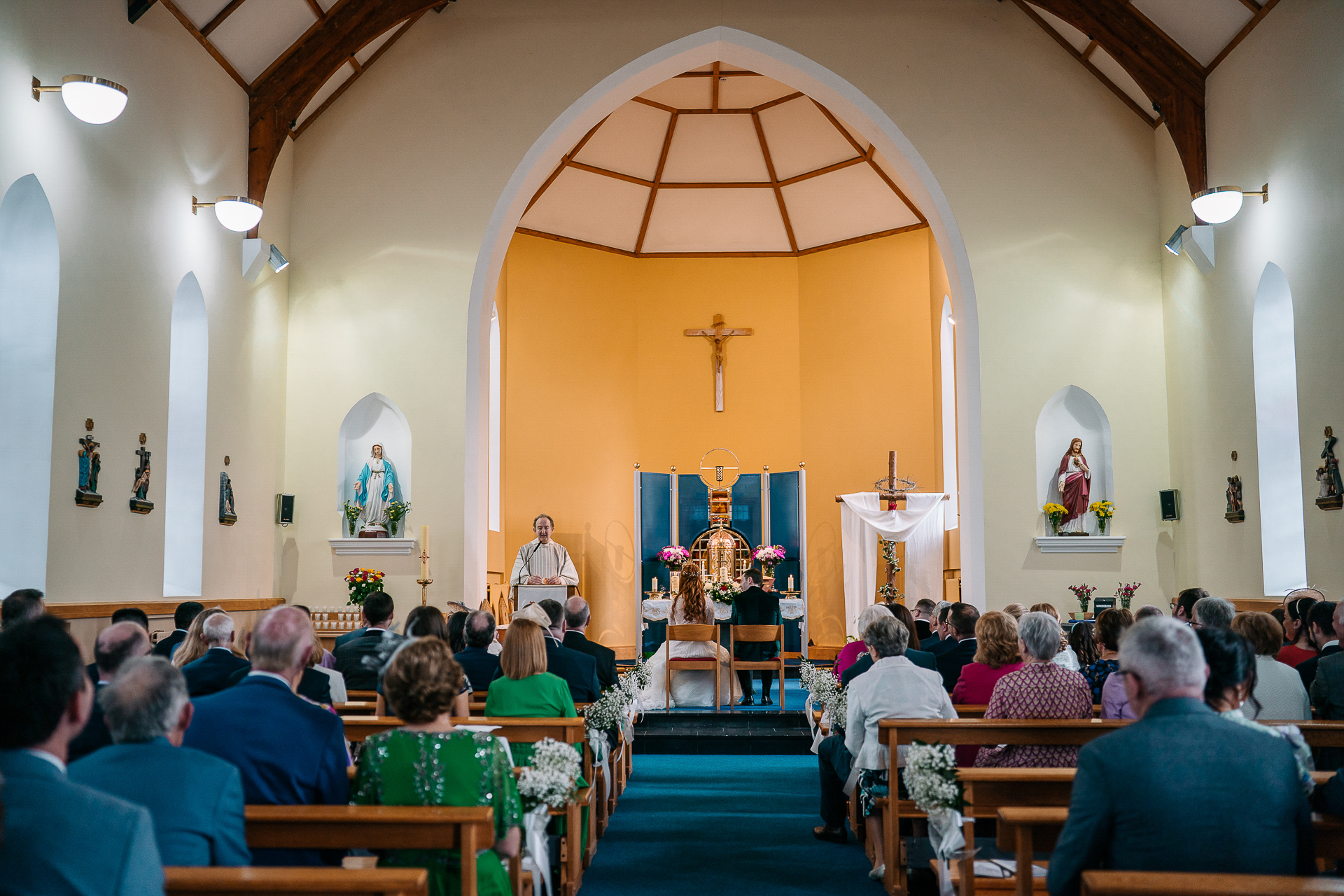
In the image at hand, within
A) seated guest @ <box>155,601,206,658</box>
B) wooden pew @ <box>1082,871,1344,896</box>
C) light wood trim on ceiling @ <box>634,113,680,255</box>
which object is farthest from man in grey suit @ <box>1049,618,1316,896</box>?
light wood trim on ceiling @ <box>634,113,680,255</box>

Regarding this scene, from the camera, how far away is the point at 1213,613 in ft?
14.8

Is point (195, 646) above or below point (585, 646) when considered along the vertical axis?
above

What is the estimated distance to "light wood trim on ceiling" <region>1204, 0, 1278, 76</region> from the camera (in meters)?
7.62

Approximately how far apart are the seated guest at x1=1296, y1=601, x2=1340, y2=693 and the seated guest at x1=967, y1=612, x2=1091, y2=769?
1174 mm

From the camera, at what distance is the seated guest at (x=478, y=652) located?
527cm

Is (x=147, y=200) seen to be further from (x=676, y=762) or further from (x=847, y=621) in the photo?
(x=847, y=621)

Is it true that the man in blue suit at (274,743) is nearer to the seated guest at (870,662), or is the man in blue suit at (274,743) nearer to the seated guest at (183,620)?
the seated guest at (870,662)

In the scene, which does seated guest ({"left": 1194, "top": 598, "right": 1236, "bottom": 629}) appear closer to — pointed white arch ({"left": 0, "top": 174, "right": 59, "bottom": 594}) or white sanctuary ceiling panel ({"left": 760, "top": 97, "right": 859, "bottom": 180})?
pointed white arch ({"left": 0, "top": 174, "right": 59, "bottom": 594})

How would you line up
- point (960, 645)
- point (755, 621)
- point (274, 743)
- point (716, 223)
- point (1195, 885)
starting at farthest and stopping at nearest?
point (716, 223), point (755, 621), point (960, 645), point (274, 743), point (1195, 885)

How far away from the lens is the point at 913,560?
12109mm

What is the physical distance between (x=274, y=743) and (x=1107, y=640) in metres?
3.38

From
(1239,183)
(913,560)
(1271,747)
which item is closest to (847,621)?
(913,560)

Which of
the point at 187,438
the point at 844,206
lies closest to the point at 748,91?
the point at 844,206

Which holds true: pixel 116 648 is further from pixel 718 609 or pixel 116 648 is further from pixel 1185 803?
pixel 718 609
